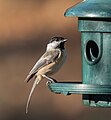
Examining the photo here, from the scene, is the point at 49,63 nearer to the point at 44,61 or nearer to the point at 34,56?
the point at 44,61

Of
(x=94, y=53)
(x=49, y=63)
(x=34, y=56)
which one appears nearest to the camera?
(x=94, y=53)

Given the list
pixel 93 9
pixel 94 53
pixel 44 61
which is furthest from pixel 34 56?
pixel 93 9

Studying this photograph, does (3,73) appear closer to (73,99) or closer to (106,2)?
(73,99)

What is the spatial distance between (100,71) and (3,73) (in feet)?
29.0

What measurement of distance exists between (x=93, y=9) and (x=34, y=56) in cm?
903

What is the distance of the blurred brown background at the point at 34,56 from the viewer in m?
16.9

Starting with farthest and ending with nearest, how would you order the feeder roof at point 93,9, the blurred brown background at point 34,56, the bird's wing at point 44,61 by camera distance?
the blurred brown background at point 34,56
the bird's wing at point 44,61
the feeder roof at point 93,9

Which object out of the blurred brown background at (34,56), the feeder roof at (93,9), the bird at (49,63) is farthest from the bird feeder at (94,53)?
the blurred brown background at (34,56)

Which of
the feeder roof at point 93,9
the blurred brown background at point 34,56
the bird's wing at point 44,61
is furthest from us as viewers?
the blurred brown background at point 34,56

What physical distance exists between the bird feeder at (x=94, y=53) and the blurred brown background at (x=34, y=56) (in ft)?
21.0

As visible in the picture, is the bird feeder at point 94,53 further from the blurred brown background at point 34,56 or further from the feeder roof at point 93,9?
the blurred brown background at point 34,56

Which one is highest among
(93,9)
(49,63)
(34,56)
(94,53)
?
(93,9)

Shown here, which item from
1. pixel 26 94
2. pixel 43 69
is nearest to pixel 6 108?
pixel 26 94

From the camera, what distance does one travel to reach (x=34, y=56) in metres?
18.0
